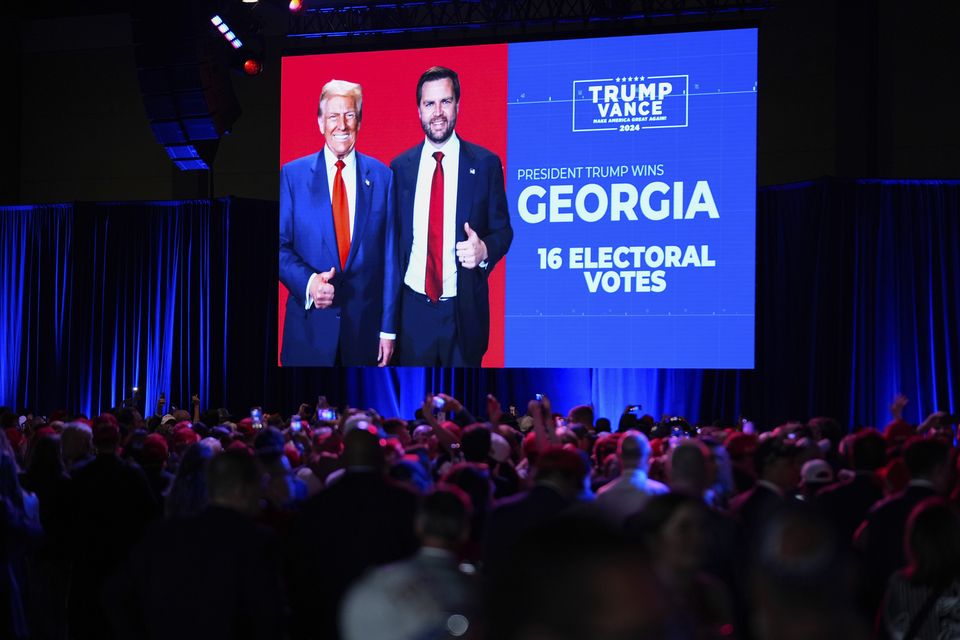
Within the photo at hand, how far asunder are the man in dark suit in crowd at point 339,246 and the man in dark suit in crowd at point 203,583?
10.6m

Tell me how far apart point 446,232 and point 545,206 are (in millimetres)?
1254

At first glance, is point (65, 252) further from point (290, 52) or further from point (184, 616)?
point (184, 616)

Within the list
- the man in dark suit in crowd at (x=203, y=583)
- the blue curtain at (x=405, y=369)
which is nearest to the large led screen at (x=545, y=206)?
the blue curtain at (x=405, y=369)

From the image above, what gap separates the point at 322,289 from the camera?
14430 mm

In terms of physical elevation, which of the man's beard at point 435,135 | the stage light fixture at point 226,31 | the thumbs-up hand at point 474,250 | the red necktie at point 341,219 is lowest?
the thumbs-up hand at point 474,250

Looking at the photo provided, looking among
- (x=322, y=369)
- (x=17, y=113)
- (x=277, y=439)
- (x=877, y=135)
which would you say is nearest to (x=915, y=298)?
(x=877, y=135)

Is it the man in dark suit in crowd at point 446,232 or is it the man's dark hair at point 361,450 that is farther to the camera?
the man in dark suit in crowd at point 446,232

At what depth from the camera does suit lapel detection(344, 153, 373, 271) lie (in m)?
14.4

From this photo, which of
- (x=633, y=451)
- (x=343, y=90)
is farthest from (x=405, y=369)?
(x=633, y=451)

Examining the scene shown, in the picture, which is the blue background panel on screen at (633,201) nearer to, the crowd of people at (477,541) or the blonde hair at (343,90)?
the blonde hair at (343,90)

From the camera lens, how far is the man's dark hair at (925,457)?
4.63 m

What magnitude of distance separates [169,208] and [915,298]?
1086 centimetres

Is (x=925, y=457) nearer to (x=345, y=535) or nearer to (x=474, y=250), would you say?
(x=345, y=535)

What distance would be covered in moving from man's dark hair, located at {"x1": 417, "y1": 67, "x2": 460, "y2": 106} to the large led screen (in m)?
0.06
